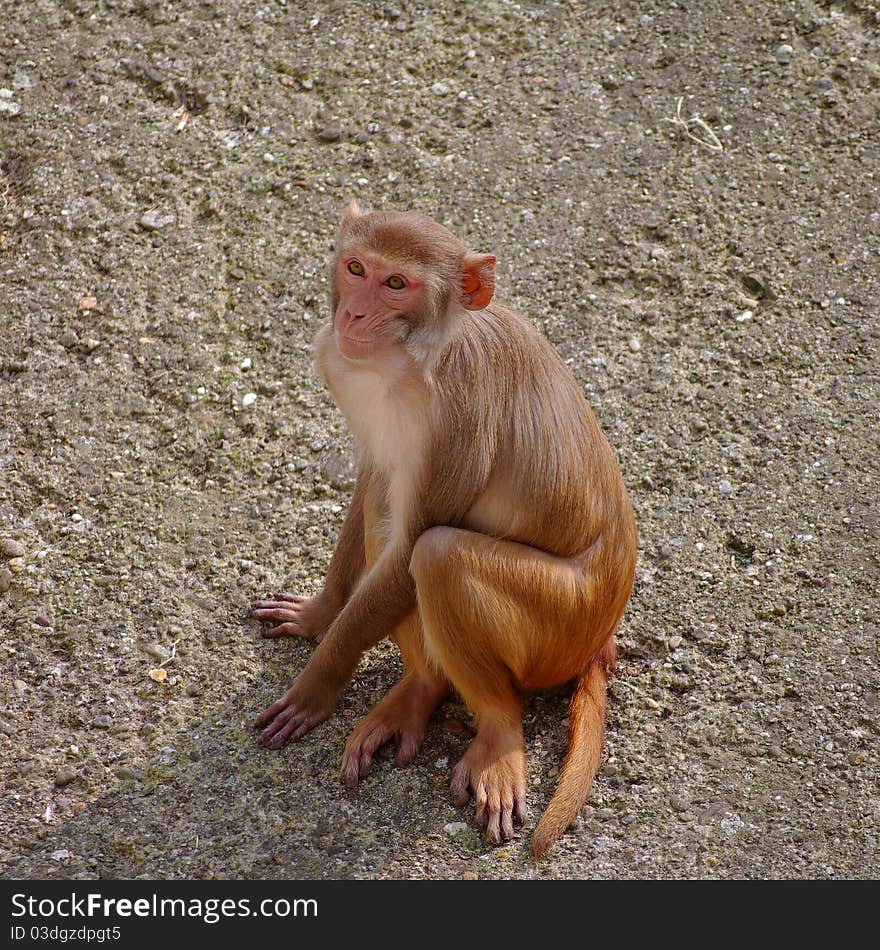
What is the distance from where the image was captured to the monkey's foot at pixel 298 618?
467cm

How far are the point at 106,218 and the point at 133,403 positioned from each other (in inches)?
48.4

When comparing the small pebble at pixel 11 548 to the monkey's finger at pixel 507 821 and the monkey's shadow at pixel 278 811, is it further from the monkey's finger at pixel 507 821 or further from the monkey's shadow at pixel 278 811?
the monkey's finger at pixel 507 821

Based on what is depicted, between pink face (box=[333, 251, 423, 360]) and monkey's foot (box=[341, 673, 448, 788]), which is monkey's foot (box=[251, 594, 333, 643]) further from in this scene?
pink face (box=[333, 251, 423, 360])

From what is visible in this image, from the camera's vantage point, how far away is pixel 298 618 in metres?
4.68

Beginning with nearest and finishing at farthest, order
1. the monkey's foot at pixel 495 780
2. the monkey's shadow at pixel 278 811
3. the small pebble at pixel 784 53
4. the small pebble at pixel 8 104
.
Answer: the monkey's shadow at pixel 278 811 → the monkey's foot at pixel 495 780 → the small pebble at pixel 8 104 → the small pebble at pixel 784 53

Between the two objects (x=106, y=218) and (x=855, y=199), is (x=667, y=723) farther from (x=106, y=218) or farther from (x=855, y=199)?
(x=106, y=218)

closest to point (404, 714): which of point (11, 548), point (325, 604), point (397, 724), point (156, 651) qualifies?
point (397, 724)

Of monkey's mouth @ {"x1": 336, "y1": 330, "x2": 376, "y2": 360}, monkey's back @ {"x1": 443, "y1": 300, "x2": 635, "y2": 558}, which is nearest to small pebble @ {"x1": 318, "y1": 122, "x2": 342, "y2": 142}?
monkey's back @ {"x1": 443, "y1": 300, "x2": 635, "y2": 558}

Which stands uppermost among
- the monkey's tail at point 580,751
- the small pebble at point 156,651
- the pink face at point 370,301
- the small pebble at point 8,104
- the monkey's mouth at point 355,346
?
the pink face at point 370,301

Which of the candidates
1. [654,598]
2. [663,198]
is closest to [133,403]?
[654,598]

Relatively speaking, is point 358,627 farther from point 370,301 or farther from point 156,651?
point 370,301

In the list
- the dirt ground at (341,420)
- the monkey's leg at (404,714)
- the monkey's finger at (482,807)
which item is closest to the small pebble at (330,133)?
the dirt ground at (341,420)

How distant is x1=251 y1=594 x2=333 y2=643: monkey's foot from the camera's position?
4.67 metres

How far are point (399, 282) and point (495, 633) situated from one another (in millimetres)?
1181
